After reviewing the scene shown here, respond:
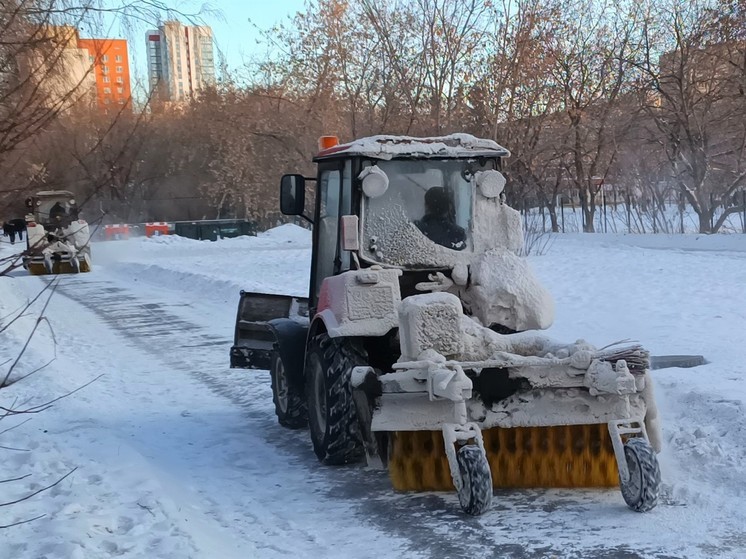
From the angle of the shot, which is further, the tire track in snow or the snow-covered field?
the snow-covered field

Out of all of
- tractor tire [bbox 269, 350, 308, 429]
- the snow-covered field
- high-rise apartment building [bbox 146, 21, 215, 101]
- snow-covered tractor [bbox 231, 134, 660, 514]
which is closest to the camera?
high-rise apartment building [bbox 146, 21, 215, 101]

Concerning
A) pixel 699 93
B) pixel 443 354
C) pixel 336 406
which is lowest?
pixel 336 406

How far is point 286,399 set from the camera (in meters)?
7.68

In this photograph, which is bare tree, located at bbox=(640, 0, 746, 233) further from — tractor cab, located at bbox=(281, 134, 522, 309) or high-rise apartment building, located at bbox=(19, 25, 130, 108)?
high-rise apartment building, located at bbox=(19, 25, 130, 108)

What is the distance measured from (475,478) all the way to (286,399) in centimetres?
281

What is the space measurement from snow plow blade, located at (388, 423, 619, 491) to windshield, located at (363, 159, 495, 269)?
1484mm

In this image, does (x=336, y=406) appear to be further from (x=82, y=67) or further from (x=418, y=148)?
(x=82, y=67)

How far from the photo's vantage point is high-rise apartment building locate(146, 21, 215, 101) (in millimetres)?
3956

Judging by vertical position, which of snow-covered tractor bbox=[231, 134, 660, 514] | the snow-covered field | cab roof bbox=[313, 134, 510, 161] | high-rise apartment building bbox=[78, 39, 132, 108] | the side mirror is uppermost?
high-rise apartment building bbox=[78, 39, 132, 108]

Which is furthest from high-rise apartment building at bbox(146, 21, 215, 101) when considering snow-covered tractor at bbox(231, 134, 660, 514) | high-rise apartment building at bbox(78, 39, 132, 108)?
snow-covered tractor at bbox(231, 134, 660, 514)

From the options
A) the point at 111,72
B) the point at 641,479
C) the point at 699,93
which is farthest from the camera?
the point at 699,93

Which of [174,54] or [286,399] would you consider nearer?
[174,54]

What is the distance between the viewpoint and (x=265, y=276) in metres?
23.0

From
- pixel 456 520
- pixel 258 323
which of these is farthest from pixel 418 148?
pixel 258 323
